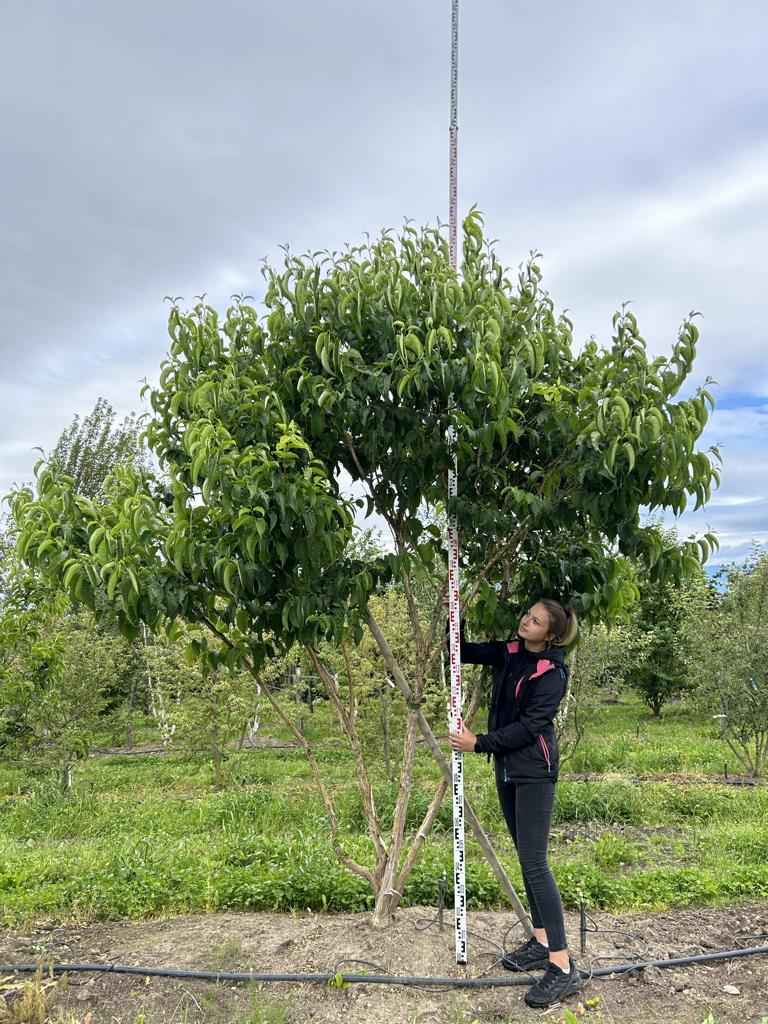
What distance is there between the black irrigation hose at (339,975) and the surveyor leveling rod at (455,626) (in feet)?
0.55

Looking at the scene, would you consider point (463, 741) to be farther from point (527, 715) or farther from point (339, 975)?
point (339, 975)

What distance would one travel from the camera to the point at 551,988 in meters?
3.68

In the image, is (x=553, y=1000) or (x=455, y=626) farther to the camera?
(x=455, y=626)

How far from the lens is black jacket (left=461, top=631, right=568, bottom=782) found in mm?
3660

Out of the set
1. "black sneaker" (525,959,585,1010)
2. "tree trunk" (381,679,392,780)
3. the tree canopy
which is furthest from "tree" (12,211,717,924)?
"tree trunk" (381,679,392,780)

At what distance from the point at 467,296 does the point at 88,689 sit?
35.3 feet

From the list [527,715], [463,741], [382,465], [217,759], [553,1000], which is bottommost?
[217,759]

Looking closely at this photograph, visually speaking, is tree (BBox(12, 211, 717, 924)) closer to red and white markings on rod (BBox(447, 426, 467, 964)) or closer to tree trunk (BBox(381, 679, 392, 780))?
red and white markings on rod (BBox(447, 426, 467, 964))

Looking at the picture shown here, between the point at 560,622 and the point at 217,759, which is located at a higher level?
the point at 560,622

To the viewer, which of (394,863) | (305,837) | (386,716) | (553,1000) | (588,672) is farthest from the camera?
(588,672)

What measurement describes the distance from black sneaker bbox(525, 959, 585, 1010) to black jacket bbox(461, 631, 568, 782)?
0.92 m

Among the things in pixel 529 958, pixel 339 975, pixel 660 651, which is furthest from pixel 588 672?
pixel 660 651

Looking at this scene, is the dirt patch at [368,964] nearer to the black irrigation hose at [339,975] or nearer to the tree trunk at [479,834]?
the black irrigation hose at [339,975]

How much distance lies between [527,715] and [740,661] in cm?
891
